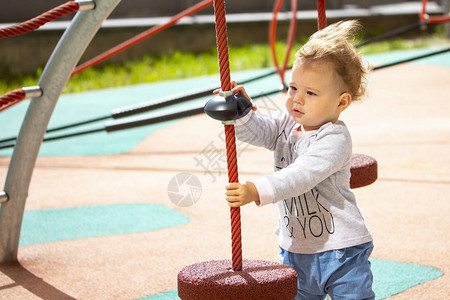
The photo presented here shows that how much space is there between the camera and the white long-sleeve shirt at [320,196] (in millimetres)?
1312

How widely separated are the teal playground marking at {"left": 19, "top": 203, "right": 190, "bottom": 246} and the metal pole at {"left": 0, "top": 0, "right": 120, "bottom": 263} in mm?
305

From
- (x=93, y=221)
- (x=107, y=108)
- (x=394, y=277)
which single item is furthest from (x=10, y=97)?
(x=107, y=108)

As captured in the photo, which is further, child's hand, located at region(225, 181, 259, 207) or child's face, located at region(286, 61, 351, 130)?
child's face, located at region(286, 61, 351, 130)

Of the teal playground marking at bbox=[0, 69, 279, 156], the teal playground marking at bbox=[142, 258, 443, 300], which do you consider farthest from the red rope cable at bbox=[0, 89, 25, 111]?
the teal playground marking at bbox=[0, 69, 279, 156]

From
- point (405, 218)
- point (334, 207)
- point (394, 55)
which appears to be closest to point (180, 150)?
point (405, 218)

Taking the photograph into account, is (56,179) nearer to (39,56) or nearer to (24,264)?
(24,264)

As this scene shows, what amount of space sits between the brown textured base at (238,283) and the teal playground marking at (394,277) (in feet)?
2.16

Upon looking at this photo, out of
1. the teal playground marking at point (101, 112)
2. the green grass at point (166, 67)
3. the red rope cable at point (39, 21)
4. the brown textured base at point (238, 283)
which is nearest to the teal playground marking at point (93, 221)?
the teal playground marking at point (101, 112)

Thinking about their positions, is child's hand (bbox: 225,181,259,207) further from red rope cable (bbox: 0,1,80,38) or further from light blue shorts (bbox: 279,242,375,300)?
red rope cable (bbox: 0,1,80,38)

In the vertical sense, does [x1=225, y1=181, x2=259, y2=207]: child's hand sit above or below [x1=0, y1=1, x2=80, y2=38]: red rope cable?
below

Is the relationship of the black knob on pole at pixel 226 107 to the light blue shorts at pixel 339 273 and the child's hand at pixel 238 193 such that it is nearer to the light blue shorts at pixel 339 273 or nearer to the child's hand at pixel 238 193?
the child's hand at pixel 238 193

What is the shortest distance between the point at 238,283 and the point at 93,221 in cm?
157

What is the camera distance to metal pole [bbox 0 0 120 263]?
1.99m

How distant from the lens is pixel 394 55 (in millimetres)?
7016
